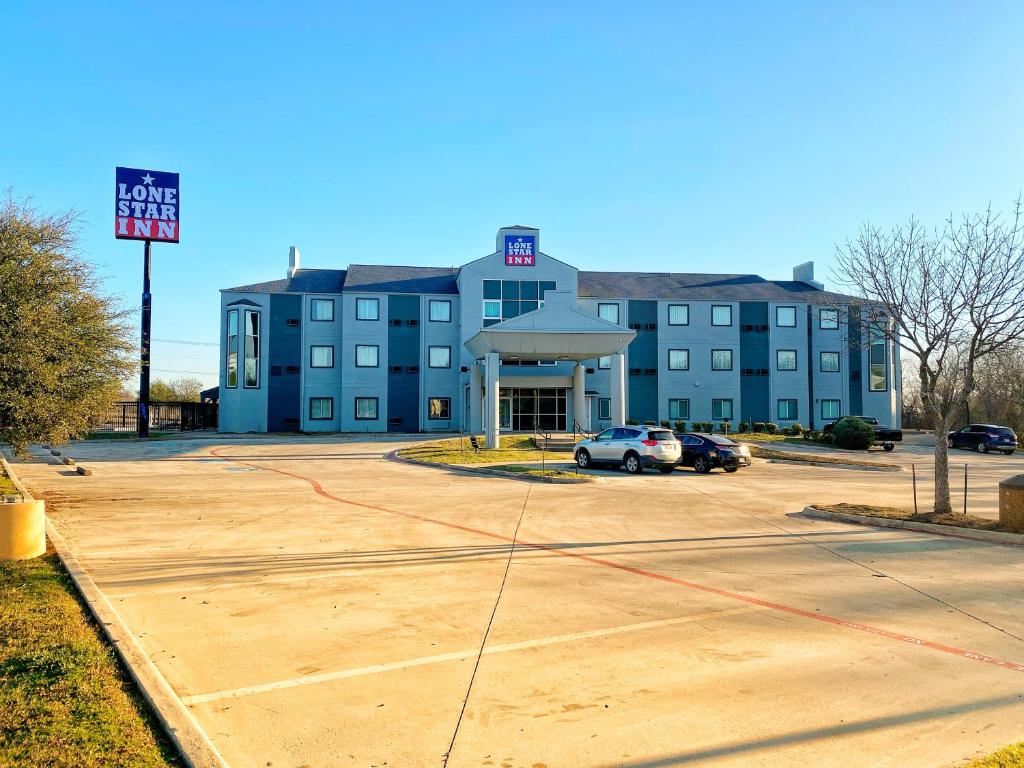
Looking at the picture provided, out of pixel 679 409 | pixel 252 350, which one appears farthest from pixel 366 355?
pixel 679 409

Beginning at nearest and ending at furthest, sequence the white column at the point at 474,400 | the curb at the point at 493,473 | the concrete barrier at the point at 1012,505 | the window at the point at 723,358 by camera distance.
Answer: the concrete barrier at the point at 1012,505
the curb at the point at 493,473
the white column at the point at 474,400
the window at the point at 723,358

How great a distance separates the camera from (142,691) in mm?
4844

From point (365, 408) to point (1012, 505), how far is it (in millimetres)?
41567

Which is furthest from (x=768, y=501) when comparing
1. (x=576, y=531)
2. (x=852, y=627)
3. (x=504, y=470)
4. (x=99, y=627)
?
(x=99, y=627)

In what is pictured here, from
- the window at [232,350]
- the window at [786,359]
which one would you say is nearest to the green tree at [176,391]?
the window at [232,350]

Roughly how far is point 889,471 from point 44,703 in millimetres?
27678

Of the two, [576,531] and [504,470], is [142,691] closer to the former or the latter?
[576,531]

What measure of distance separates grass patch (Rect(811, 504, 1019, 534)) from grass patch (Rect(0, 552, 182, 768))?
1277 centimetres

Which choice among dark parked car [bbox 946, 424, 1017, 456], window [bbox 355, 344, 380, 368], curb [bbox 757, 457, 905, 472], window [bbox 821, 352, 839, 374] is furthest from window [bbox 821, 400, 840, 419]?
window [bbox 355, 344, 380, 368]

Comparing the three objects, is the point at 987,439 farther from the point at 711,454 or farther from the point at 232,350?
the point at 232,350

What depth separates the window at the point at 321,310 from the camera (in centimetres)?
4875

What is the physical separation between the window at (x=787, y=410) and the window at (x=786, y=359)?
2.47 metres

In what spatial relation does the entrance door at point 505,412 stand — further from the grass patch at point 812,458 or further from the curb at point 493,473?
the curb at point 493,473

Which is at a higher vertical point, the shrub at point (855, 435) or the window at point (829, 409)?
the window at point (829, 409)
